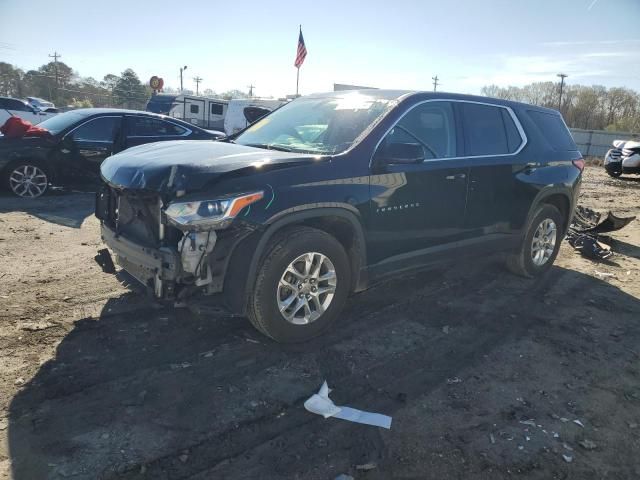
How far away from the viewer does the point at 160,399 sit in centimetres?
294

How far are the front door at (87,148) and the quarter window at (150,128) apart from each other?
30 cm

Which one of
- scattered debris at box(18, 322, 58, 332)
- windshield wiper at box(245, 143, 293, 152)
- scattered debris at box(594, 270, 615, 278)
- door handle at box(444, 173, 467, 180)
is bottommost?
scattered debris at box(594, 270, 615, 278)

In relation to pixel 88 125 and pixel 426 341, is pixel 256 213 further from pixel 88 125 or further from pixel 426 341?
pixel 88 125

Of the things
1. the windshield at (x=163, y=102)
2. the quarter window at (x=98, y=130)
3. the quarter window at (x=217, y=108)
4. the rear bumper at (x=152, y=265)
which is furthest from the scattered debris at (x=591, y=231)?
the windshield at (x=163, y=102)

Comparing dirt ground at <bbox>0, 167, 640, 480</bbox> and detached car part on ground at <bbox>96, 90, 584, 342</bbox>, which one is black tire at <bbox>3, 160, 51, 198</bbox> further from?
detached car part on ground at <bbox>96, 90, 584, 342</bbox>

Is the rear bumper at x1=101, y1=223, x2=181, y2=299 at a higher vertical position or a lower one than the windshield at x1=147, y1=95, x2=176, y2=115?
lower

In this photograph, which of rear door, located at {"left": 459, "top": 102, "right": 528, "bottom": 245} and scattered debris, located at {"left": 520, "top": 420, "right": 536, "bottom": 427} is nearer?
scattered debris, located at {"left": 520, "top": 420, "right": 536, "bottom": 427}

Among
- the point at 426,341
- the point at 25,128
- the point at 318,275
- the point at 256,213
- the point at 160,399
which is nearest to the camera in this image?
the point at 160,399

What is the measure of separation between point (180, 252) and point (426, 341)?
2.10 meters

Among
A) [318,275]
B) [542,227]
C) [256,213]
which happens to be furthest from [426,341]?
[542,227]

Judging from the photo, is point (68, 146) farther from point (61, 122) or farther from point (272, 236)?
point (272, 236)

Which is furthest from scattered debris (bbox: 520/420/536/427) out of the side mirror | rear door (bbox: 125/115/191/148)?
rear door (bbox: 125/115/191/148)

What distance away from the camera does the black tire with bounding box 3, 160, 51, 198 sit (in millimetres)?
7934

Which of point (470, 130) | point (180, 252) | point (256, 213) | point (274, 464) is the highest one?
point (470, 130)
